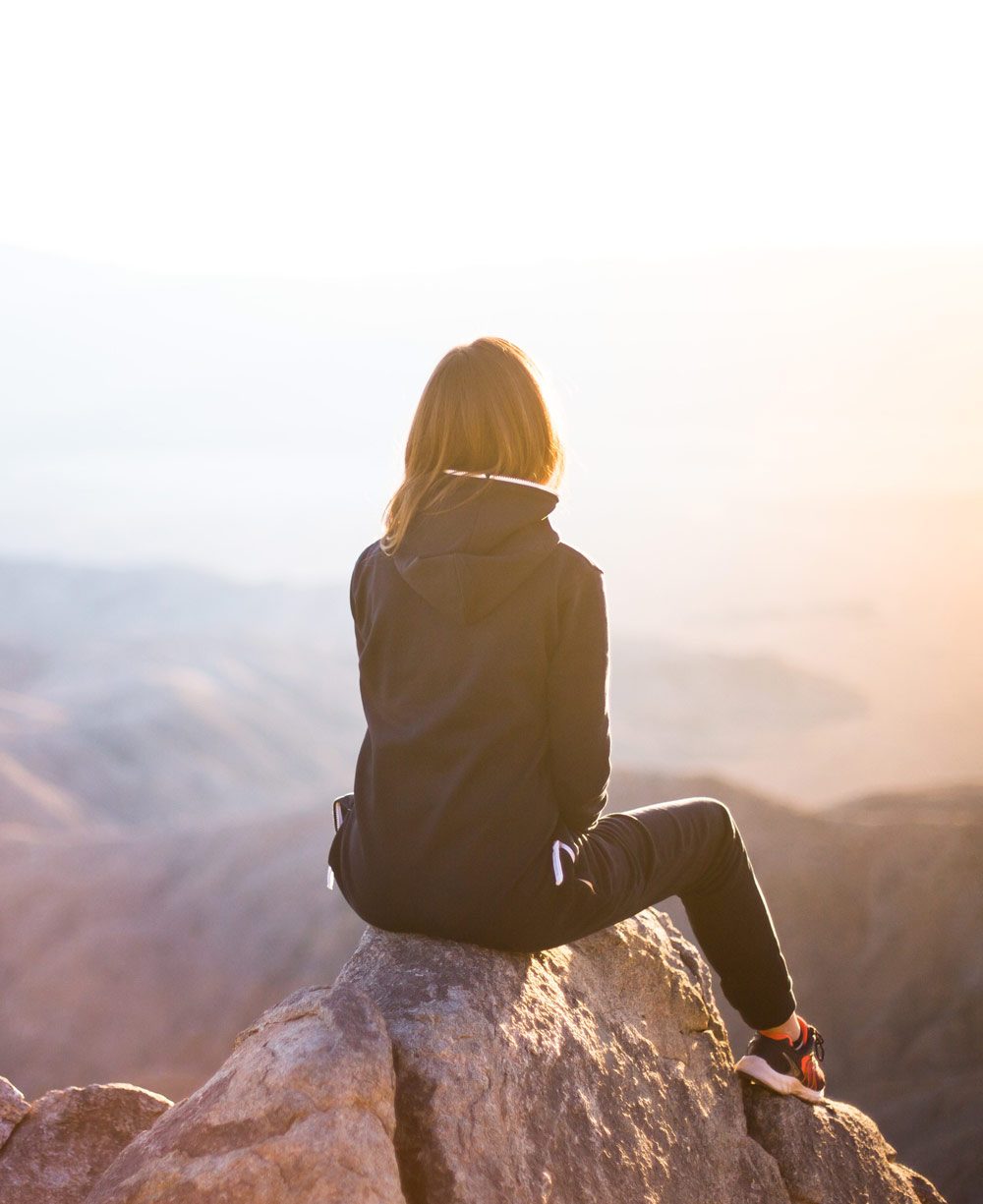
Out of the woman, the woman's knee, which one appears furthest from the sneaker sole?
the woman

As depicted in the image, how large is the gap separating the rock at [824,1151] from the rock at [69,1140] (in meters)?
1.28

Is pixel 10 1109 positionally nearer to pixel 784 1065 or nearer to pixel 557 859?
pixel 557 859

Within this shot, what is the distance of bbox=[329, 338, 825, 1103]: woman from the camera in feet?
6.37

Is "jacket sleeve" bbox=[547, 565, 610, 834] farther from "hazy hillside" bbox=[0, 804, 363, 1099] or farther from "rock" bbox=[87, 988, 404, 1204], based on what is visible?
"hazy hillside" bbox=[0, 804, 363, 1099]

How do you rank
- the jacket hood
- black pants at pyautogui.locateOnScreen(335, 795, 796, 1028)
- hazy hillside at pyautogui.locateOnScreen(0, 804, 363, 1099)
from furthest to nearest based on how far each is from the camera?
hazy hillside at pyautogui.locateOnScreen(0, 804, 363, 1099) < black pants at pyautogui.locateOnScreen(335, 795, 796, 1028) < the jacket hood

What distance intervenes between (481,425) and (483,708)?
18.6 inches

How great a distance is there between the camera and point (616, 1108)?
82.5 inches

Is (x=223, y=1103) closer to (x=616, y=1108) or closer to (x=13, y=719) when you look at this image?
(x=616, y=1108)

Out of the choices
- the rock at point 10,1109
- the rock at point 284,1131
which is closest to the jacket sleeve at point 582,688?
the rock at point 284,1131

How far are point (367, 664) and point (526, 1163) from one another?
838 mm

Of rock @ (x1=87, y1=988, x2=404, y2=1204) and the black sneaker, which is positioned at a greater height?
rock @ (x1=87, y1=988, x2=404, y2=1204)

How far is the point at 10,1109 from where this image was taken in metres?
2.42

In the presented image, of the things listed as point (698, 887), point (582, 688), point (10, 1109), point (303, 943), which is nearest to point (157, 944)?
point (303, 943)

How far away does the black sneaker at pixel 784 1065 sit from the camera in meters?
2.54
